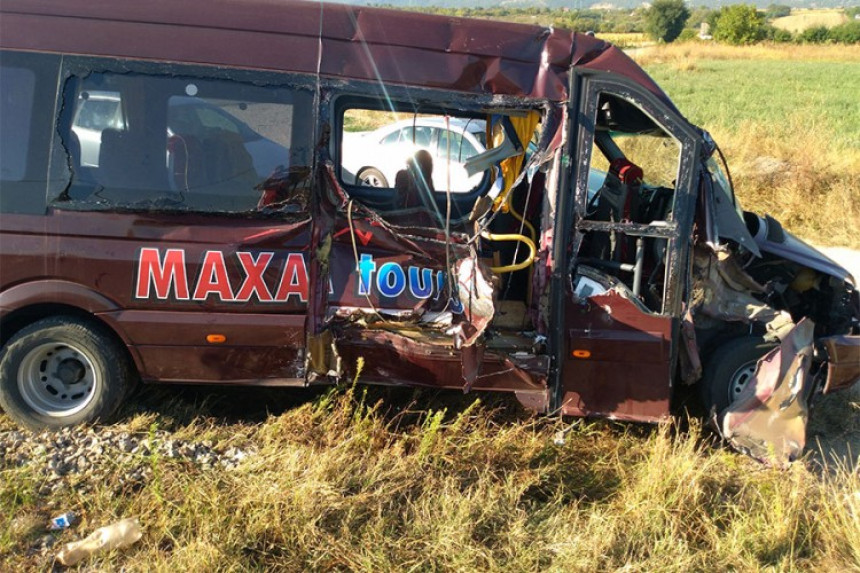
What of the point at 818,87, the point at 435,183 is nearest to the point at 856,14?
the point at 818,87

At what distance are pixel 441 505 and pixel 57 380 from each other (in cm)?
241

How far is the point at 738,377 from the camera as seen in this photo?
4.53m

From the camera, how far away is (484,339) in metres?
3.91

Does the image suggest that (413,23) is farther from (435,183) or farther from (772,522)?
(772,522)

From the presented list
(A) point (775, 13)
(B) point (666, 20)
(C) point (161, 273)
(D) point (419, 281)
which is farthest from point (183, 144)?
(A) point (775, 13)

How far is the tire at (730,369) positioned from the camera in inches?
177

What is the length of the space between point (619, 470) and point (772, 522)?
0.81 m

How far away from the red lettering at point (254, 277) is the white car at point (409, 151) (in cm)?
93

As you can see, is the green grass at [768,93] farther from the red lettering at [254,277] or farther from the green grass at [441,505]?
the red lettering at [254,277]

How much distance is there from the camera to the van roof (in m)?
3.74

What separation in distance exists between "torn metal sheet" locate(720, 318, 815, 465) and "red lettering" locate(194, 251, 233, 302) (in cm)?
310

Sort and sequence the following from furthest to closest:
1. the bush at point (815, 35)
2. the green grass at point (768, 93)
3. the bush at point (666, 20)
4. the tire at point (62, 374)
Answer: the bush at point (666, 20), the bush at point (815, 35), the green grass at point (768, 93), the tire at point (62, 374)

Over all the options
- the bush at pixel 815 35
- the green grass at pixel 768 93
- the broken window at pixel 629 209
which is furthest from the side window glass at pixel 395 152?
the bush at pixel 815 35

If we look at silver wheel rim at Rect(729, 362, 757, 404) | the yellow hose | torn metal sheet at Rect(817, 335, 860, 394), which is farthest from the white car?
torn metal sheet at Rect(817, 335, 860, 394)
